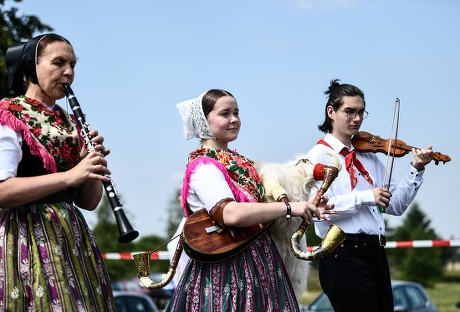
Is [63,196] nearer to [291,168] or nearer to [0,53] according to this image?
[291,168]

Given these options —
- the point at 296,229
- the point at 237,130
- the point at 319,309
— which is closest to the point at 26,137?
the point at 237,130

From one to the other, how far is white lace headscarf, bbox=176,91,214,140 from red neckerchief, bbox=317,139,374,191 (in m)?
1.18

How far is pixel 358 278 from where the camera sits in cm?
494

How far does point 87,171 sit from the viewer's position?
344 centimetres

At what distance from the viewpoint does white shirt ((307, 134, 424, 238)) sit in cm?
491

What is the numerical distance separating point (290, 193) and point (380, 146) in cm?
125

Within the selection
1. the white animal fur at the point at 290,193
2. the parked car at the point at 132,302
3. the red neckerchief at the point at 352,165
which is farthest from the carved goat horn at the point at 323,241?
the parked car at the point at 132,302

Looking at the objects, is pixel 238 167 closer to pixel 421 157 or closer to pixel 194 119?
pixel 194 119

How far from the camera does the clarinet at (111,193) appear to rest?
3348mm

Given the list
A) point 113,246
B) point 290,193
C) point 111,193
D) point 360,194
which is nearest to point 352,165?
point 360,194

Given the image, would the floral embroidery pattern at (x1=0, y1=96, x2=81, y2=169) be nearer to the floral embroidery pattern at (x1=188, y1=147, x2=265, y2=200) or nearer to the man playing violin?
the floral embroidery pattern at (x1=188, y1=147, x2=265, y2=200)

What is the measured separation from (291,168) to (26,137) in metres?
1.43

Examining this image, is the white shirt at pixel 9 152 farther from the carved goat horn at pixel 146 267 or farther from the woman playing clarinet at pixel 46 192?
the carved goat horn at pixel 146 267

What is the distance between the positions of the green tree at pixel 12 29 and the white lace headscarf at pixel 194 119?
34.0ft
